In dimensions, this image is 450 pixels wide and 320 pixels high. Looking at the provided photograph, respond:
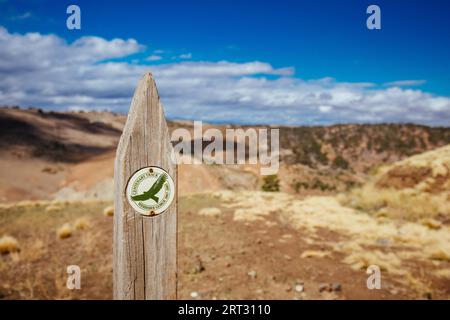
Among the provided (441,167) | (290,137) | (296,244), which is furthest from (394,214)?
(290,137)

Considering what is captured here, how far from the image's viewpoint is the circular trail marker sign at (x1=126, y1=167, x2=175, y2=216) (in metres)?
1.55

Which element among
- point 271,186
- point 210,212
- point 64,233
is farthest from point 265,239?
point 271,186

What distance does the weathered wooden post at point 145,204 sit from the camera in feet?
5.09

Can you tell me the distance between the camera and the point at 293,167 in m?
37.3

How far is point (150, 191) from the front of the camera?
5.11 ft

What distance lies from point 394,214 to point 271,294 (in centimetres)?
911

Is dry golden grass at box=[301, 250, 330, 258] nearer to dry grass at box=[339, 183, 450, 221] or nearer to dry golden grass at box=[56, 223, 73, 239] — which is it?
dry grass at box=[339, 183, 450, 221]

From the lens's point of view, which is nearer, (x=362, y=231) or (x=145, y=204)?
(x=145, y=204)

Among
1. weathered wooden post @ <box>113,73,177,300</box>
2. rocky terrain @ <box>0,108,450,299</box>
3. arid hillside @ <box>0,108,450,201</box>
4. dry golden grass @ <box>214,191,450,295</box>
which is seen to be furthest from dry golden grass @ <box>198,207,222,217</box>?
weathered wooden post @ <box>113,73,177,300</box>

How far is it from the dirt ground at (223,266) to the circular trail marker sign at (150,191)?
4914 mm

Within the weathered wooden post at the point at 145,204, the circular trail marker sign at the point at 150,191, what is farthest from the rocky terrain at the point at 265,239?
the circular trail marker sign at the point at 150,191

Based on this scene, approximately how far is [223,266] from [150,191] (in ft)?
21.2

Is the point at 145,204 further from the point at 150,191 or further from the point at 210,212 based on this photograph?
the point at 210,212
